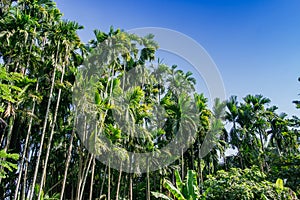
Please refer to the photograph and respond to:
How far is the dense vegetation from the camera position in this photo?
14.1 m

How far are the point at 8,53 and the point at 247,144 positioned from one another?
22.5 m

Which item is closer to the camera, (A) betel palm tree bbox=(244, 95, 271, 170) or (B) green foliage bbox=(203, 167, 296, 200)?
(B) green foliage bbox=(203, 167, 296, 200)

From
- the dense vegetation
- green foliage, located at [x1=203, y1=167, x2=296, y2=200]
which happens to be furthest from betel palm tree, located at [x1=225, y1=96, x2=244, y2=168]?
green foliage, located at [x1=203, y1=167, x2=296, y2=200]

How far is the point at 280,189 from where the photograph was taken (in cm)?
1217

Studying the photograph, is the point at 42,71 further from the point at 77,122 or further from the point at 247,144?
the point at 247,144

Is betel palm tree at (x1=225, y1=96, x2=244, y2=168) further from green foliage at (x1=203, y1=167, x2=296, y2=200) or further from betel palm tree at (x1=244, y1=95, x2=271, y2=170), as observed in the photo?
green foliage at (x1=203, y1=167, x2=296, y2=200)

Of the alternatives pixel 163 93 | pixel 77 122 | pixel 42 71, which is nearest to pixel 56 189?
pixel 77 122

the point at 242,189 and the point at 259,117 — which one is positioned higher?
the point at 259,117

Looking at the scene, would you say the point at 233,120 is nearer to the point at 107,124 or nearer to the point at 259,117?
the point at 259,117

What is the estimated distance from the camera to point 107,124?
19.0m

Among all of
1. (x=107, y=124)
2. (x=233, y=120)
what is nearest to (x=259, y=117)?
(x=233, y=120)

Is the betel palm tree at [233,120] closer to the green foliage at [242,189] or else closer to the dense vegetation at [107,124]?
the dense vegetation at [107,124]

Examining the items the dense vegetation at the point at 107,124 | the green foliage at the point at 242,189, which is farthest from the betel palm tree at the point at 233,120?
the green foliage at the point at 242,189

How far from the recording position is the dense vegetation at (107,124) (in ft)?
46.4
